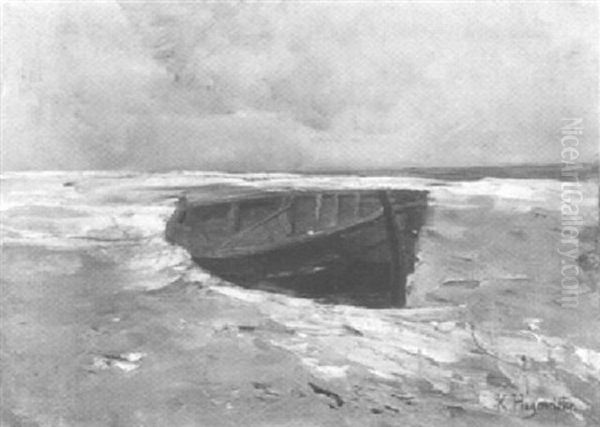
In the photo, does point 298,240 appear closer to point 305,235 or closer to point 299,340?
point 305,235

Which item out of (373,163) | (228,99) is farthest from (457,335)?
(228,99)

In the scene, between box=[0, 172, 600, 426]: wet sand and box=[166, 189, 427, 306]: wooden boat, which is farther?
box=[166, 189, 427, 306]: wooden boat

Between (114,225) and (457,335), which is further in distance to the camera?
(114,225)

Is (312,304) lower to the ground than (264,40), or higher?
lower

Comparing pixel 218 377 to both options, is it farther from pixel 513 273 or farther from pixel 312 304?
pixel 513 273
